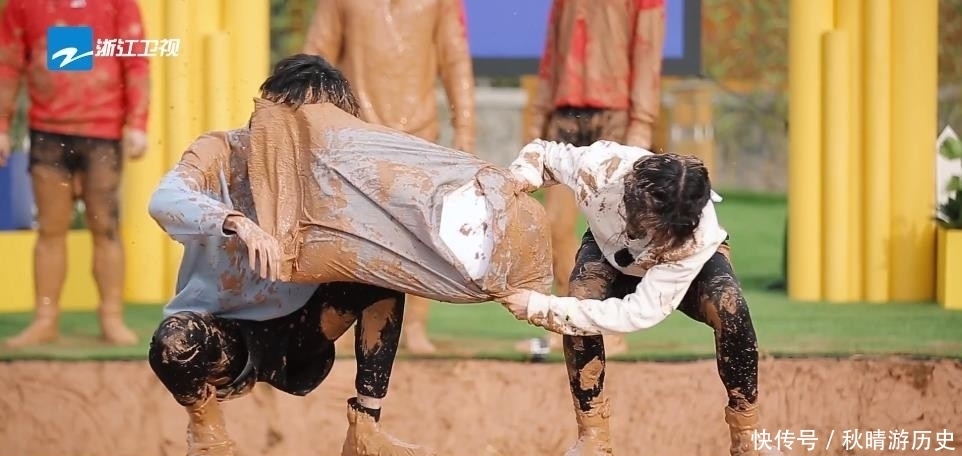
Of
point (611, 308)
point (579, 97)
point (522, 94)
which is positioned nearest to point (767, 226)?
point (522, 94)

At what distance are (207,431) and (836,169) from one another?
12.8 feet

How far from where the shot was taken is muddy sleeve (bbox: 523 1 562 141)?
6.46 m

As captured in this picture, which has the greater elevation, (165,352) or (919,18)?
(919,18)

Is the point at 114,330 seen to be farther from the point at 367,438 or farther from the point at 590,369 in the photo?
the point at 590,369

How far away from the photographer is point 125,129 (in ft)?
21.3

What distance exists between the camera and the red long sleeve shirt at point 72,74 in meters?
6.15

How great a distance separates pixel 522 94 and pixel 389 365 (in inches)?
248

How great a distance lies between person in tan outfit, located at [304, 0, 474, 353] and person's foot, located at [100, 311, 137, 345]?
1.14 m

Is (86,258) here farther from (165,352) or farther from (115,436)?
(165,352)

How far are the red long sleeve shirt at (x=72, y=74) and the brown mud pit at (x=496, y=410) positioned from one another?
39.0 inches

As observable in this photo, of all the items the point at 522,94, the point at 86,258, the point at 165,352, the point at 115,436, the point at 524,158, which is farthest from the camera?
the point at 522,94

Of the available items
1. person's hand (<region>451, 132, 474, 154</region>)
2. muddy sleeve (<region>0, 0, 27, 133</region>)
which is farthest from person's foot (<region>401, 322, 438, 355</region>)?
muddy sleeve (<region>0, 0, 27, 133</region>)

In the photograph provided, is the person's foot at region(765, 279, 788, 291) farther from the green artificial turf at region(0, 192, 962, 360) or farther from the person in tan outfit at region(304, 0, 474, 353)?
the person in tan outfit at region(304, 0, 474, 353)

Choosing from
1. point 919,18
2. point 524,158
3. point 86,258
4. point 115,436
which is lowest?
point 115,436
